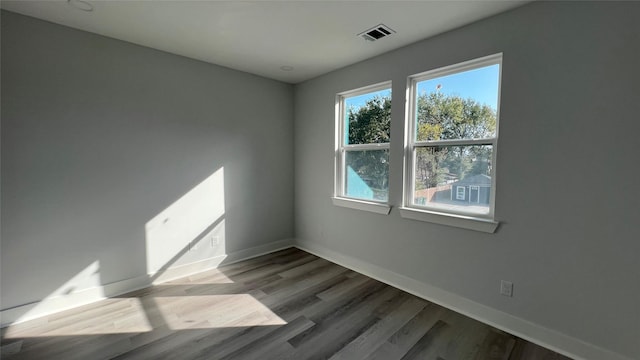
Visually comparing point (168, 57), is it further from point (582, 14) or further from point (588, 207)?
point (588, 207)

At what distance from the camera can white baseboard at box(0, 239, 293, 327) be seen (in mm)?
2225

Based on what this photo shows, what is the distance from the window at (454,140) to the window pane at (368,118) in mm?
350

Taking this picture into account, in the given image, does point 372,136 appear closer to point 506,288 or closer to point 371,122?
point 371,122

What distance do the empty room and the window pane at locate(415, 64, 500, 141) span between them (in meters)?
0.02

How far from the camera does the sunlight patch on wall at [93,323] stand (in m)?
2.10

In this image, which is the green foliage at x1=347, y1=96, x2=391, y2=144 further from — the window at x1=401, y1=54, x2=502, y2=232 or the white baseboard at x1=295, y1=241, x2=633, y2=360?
the white baseboard at x1=295, y1=241, x2=633, y2=360

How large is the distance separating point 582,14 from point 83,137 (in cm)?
409

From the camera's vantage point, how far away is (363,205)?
3221 mm

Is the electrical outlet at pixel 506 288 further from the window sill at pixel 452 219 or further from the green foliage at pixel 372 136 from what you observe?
the green foliage at pixel 372 136

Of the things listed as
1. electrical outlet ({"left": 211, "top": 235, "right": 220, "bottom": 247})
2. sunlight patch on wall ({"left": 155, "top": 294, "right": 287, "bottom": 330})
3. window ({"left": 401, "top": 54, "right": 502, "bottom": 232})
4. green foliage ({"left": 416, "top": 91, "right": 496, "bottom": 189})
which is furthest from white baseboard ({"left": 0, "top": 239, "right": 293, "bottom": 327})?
green foliage ({"left": 416, "top": 91, "right": 496, "bottom": 189})

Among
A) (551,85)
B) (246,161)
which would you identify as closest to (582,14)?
(551,85)

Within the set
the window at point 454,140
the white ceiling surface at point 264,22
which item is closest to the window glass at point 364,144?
the window at point 454,140

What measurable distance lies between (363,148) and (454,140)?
3.60 ft

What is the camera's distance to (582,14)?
5.88 ft
